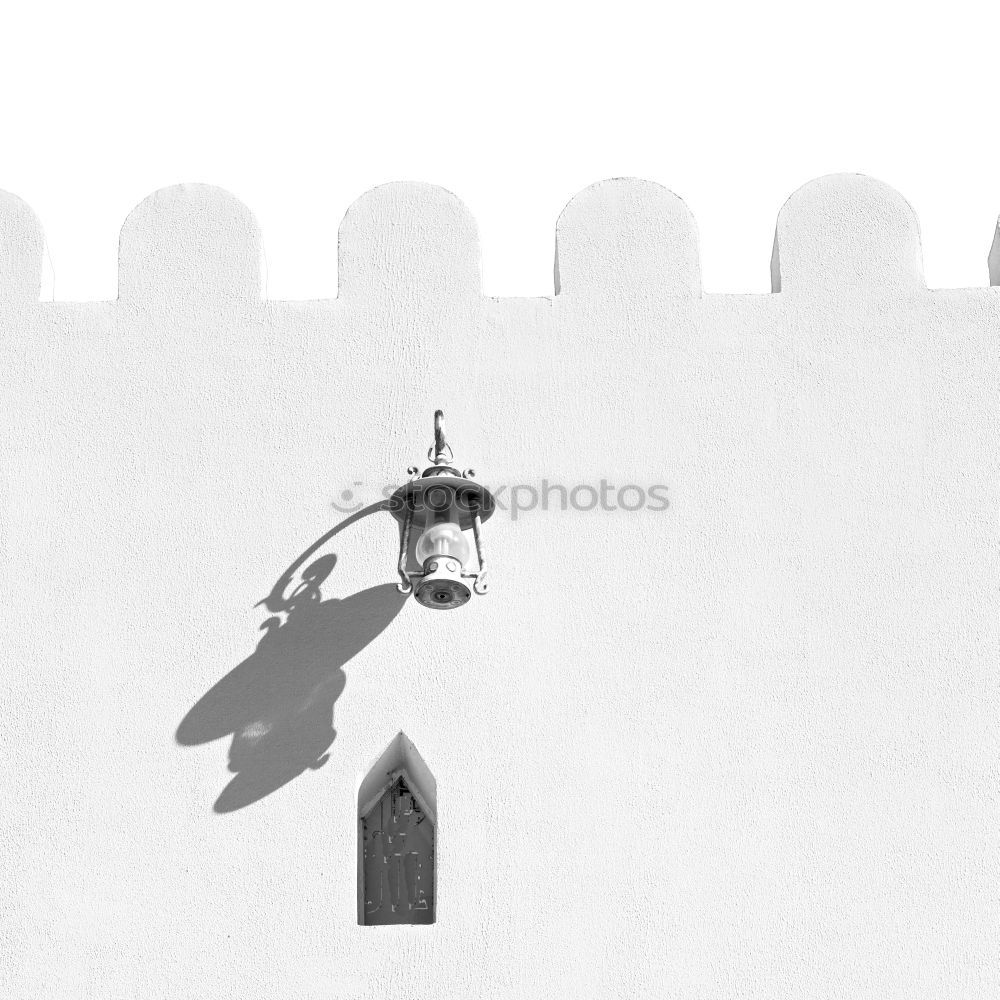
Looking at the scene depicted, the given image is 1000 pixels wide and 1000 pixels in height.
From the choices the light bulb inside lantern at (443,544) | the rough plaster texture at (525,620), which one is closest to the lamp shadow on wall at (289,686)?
the rough plaster texture at (525,620)

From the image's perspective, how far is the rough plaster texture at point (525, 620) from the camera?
574cm

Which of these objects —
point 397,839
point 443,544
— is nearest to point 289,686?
point 397,839

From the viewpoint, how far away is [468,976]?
5.66 m

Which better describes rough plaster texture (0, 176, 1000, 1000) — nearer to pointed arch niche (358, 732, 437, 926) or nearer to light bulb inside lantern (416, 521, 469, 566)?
pointed arch niche (358, 732, 437, 926)

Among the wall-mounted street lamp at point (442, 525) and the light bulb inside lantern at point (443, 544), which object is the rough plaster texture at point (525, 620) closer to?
the wall-mounted street lamp at point (442, 525)

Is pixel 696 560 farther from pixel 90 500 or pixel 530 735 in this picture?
pixel 90 500

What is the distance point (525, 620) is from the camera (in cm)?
614

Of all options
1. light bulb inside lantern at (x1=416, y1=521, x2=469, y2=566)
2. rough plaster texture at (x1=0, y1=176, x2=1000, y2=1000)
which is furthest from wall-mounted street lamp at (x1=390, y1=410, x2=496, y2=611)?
rough plaster texture at (x1=0, y1=176, x2=1000, y2=1000)

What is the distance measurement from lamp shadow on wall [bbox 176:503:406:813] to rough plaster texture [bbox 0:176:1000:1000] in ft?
0.04

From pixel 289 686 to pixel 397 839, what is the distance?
60cm

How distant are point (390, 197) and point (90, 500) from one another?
1.51 meters

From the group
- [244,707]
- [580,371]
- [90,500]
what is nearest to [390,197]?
[580,371]

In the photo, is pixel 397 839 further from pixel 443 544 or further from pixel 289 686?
pixel 443 544

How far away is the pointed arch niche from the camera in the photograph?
5.98 metres
